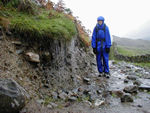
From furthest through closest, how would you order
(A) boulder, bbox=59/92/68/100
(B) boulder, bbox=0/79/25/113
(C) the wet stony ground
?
(A) boulder, bbox=59/92/68/100, (C) the wet stony ground, (B) boulder, bbox=0/79/25/113

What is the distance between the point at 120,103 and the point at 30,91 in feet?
7.79

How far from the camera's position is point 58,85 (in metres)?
4.29

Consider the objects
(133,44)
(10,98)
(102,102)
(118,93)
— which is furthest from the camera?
(133,44)

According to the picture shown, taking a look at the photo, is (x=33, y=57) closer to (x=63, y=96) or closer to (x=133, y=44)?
(x=63, y=96)

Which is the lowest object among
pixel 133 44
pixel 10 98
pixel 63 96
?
pixel 63 96

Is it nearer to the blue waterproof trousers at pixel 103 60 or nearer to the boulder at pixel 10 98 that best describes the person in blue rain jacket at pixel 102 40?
the blue waterproof trousers at pixel 103 60

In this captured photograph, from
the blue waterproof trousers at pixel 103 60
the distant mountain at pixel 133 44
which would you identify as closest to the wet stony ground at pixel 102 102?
the blue waterproof trousers at pixel 103 60

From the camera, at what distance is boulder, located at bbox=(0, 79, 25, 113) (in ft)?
7.00

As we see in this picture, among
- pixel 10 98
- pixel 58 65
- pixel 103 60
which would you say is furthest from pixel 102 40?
pixel 10 98

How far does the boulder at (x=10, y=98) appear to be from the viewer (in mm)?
2133

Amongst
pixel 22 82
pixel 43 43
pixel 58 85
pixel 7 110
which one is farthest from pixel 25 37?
pixel 7 110

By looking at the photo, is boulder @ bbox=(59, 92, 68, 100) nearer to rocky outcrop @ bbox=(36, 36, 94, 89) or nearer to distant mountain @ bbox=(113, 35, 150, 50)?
rocky outcrop @ bbox=(36, 36, 94, 89)

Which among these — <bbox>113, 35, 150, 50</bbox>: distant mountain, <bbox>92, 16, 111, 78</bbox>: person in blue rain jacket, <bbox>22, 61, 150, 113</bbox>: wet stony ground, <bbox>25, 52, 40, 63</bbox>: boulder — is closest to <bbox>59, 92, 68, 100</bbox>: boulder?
<bbox>22, 61, 150, 113</bbox>: wet stony ground

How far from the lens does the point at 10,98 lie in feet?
7.16
